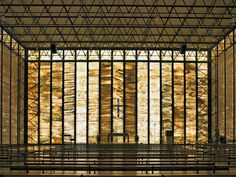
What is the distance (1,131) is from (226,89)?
22.2m

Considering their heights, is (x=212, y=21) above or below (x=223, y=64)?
above

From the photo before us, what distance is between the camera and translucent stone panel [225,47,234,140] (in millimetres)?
45172

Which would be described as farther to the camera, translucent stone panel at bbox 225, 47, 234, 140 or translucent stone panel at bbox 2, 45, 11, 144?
translucent stone panel at bbox 225, 47, 234, 140

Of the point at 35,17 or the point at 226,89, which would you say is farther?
the point at 226,89

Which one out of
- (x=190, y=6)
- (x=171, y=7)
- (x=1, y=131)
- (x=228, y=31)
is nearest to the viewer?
(x=190, y=6)

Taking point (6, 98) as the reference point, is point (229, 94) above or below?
above

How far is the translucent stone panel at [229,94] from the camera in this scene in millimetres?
45172

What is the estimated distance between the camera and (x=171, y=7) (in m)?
39.7

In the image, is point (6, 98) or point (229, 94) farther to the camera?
point (229, 94)

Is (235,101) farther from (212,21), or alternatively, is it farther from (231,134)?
(212,21)

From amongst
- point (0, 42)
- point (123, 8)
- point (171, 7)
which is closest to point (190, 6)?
point (171, 7)

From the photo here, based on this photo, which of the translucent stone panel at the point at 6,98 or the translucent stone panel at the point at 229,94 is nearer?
the translucent stone panel at the point at 6,98

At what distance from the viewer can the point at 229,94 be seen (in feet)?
152

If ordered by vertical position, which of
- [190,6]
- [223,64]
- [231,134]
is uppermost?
[190,6]
